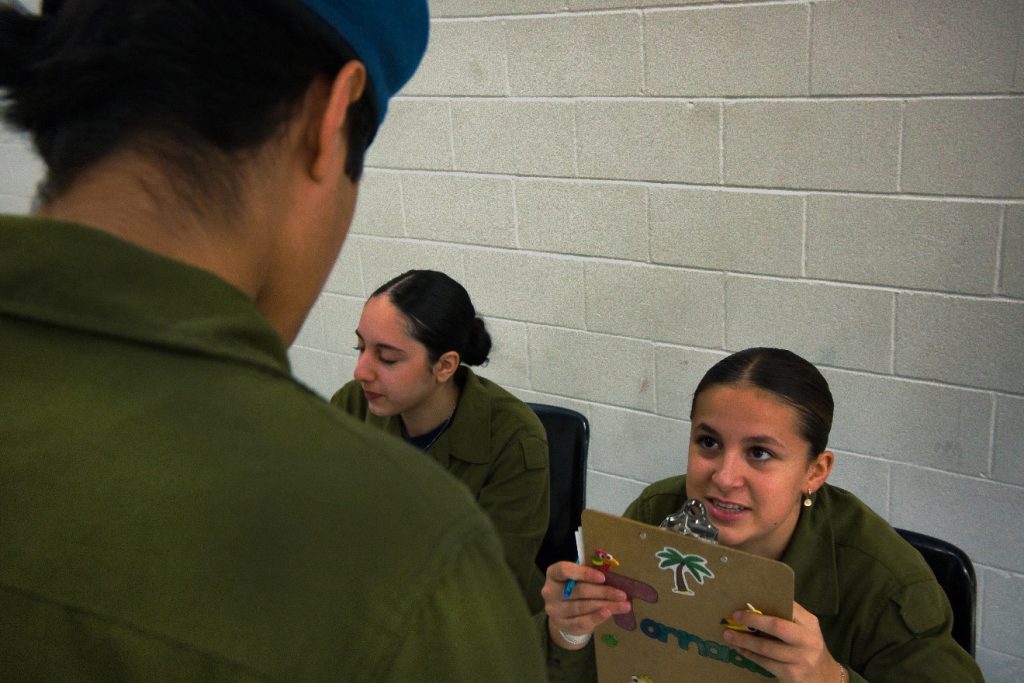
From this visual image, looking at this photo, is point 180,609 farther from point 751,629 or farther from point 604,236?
point 604,236

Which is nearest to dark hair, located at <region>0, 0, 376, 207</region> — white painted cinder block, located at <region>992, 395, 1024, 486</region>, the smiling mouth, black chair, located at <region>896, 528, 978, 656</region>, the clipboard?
the clipboard

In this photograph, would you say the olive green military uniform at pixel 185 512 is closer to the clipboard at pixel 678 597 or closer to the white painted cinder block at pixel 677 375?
the clipboard at pixel 678 597

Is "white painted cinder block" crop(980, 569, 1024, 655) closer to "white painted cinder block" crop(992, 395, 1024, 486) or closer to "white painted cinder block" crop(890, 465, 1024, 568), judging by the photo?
"white painted cinder block" crop(890, 465, 1024, 568)

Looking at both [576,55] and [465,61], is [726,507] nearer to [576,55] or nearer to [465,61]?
[576,55]

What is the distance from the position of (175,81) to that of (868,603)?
1217mm

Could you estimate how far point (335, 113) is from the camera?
604mm

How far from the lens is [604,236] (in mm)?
2422

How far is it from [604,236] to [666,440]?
58cm

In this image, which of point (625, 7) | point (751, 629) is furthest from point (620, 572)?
point (625, 7)

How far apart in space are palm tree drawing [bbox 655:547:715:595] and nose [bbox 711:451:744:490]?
37cm

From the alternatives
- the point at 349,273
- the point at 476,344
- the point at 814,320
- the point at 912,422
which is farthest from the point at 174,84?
the point at 349,273

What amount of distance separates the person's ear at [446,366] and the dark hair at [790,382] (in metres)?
0.73

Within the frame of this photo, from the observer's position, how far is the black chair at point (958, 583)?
1445 mm

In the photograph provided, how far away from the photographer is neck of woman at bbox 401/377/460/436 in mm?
2109
